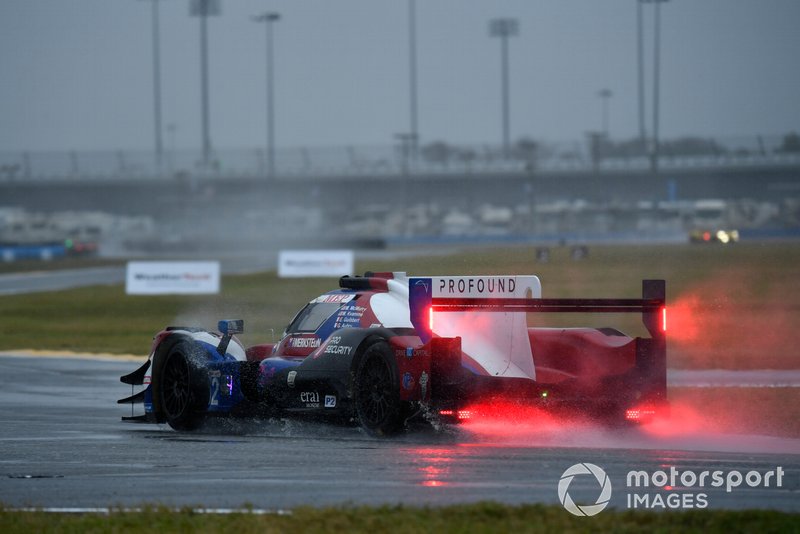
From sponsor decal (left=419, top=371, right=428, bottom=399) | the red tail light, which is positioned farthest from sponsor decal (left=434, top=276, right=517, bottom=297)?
the red tail light

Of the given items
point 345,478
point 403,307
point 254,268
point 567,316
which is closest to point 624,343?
point 403,307

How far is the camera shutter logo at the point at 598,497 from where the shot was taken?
769cm

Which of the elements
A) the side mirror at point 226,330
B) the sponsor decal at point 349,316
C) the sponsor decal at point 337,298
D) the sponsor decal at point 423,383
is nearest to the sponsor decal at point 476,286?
the sponsor decal at point 349,316

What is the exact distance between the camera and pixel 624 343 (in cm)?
1159

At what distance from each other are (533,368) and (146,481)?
376 centimetres

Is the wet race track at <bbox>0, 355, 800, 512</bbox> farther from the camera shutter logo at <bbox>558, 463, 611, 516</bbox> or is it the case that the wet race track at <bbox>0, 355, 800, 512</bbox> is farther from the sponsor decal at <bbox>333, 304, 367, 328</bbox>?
the sponsor decal at <bbox>333, 304, 367, 328</bbox>

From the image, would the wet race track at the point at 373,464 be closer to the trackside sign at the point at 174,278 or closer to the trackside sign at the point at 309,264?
the trackside sign at the point at 174,278

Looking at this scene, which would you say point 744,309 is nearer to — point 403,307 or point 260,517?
point 403,307

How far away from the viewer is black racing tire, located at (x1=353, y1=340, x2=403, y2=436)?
11023 mm

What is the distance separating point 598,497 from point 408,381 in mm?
3053

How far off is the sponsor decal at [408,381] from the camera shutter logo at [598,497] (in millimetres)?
1949

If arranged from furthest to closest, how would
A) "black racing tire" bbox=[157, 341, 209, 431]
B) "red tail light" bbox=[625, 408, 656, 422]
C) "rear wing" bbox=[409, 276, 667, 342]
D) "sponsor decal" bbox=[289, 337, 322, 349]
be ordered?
1. "black racing tire" bbox=[157, 341, 209, 431]
2. "sponsor decal" bbox=[289, 337, 322, 349]
3. "red tail light" bbox=[625, 408, 656, 422]
4. "rear wing" bbox=[409, 276, 667, 342]

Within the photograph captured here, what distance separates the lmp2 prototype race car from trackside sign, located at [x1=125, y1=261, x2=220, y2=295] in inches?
1047

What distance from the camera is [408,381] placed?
10.9 metres
